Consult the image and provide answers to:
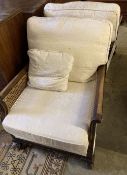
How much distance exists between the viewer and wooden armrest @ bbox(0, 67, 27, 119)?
1374mm

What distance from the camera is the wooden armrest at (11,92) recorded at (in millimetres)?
1374

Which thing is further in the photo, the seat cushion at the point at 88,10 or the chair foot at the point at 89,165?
the seat cushion at the point at 88,10

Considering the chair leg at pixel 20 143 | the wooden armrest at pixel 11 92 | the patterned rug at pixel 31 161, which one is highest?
the wooden armrest at pixel 11 92

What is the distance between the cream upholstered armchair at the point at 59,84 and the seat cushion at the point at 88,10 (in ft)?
0.69

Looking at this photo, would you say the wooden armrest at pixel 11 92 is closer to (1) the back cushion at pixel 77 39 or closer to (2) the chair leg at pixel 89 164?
(1) the back cushion at pixel 77 39

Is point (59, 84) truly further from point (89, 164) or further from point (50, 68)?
point (89, 164)

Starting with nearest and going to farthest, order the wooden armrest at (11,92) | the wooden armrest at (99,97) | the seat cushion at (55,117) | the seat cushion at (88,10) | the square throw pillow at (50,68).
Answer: the wooden armrest at (99,97), the seat cushion at (55,117), the wooden armrest at (11,92), the square throw pillow at (50,68), the seat cushion at (88,10)

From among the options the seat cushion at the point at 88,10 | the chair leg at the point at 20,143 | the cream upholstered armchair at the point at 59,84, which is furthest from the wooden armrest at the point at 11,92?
the seat cushion at the point at 88,10

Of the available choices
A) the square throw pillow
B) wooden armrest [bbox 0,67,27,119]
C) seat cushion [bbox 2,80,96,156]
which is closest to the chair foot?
seat cushion [bbox 2,80,96,156]

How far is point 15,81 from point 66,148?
0.65 metres

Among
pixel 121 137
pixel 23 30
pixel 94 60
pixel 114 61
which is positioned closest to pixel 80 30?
pixel 94 60

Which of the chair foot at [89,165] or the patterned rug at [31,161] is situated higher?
the chair foot at [89,165]

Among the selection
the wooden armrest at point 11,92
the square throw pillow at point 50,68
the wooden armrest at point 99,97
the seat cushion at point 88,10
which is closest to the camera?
the wooden armrest at point 99,97

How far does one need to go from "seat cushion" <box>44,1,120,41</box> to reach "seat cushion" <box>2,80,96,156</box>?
620mm
